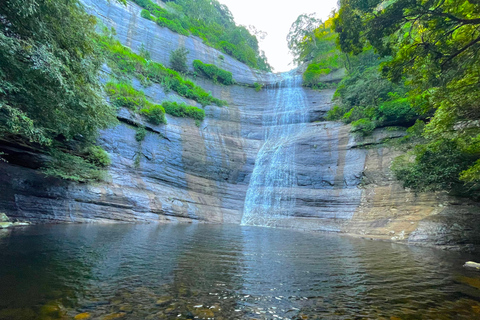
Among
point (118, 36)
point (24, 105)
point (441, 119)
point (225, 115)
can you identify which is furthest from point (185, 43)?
point (441, 119)

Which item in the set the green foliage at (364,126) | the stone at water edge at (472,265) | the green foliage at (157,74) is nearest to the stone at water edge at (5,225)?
the stone at water edge at (472,265)

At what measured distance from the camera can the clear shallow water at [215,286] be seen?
9.46ft

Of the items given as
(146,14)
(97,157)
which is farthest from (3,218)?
(146,14)

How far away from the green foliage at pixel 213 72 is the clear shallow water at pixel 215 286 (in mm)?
30160

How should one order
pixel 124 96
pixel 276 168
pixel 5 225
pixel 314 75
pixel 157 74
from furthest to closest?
pixel 314 75 → pixel 157 74 → pixel 276 168 → pixel 124 96 → pixel 5 225

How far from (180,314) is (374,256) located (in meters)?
6.53

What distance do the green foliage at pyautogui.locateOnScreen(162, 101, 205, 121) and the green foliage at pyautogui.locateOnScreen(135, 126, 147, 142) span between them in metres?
4.66

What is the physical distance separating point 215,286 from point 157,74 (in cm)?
2795

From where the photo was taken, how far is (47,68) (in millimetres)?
6234

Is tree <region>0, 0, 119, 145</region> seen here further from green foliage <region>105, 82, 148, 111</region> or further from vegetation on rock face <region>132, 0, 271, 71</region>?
vegetation on rock face <region>132, 0, 271, 71</region>

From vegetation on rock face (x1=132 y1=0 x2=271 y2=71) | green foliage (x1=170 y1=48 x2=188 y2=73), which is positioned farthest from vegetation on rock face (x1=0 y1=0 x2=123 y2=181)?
vegetation on rock face (x1=132 y1=0 x2=271 y2=71)

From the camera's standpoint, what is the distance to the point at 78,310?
106 inches

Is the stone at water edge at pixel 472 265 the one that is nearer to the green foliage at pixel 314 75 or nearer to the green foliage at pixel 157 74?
the green foliage at pixel 157 74

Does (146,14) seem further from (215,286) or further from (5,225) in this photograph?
(215,286)
